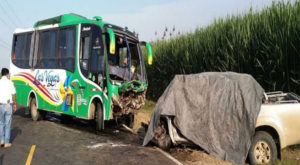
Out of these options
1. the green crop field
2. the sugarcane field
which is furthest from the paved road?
the green crop field

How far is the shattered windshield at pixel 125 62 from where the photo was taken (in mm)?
10969

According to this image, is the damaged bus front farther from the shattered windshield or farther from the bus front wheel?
the bus front wheel

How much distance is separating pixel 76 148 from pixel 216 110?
3.85m

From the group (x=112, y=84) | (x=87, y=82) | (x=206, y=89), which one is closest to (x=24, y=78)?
(x=87, y=82)

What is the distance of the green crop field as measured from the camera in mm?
10344

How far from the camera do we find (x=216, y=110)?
7273mm

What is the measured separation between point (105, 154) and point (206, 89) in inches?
116

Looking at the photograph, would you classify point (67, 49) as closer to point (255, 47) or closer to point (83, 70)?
point (83, 70)

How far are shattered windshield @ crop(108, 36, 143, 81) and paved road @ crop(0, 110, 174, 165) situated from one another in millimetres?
2080

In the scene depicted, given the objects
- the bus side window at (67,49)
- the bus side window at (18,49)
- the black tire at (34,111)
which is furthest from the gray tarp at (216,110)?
the bus side window at (18,49)

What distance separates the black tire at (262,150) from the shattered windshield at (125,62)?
5514 mm

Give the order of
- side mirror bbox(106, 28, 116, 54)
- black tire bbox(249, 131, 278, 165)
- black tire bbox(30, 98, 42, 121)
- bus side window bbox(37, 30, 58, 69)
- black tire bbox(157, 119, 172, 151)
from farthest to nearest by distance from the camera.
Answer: black tire bbox(30, 98, 42, 121)
bus side window bbox(37, 30, 58, 69)
side mirror bbox(106, 28, 116, 54)
black tire bbox(157, 119, 172, 151)
black tire bbox(249, 131, 278, 165)

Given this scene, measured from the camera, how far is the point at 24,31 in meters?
15.0

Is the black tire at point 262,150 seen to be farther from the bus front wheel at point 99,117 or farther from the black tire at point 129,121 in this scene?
the black tire at point 129,121
